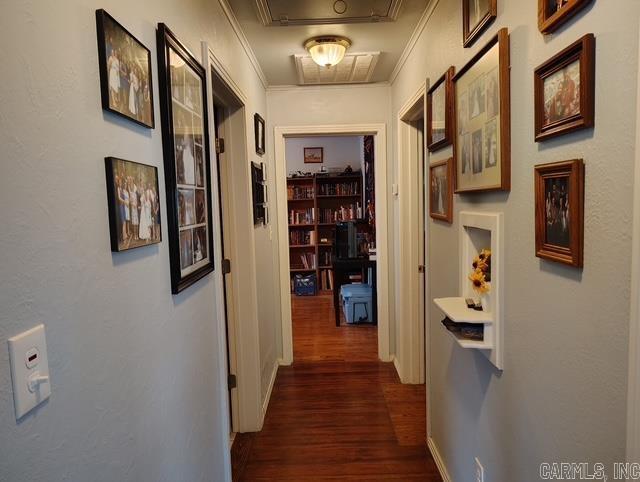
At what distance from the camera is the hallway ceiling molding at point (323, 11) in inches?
77.5

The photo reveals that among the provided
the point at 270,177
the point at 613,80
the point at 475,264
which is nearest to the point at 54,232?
the point at 613,80

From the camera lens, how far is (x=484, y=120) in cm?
137

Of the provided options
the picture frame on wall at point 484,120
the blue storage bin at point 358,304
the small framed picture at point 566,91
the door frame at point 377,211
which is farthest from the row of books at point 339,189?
the small framed picture at point 566,91

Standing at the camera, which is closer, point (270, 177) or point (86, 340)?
point (86, 340)

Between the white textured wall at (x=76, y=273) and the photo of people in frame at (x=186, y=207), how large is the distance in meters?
0.12

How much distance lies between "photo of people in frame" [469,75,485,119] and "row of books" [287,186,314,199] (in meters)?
4.82

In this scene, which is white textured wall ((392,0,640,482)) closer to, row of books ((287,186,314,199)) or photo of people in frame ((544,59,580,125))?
photo of people in frame ((544,59,580,125))

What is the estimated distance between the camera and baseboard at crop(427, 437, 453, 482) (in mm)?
1936

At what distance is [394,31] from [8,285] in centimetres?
235

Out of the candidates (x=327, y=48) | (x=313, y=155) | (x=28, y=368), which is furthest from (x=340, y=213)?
(x=28, y=368)

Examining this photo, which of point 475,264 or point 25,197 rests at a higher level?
point 25,197

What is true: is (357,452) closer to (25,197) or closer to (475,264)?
(475,264)

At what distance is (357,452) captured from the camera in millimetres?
2236

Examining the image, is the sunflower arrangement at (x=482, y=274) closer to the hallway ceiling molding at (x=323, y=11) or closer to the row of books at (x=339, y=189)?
the hallway ceiling molding at (x=323, y=11)
